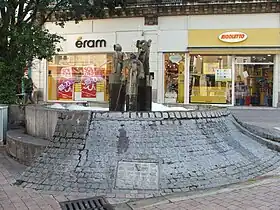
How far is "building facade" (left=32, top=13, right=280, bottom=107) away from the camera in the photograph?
67.4ft

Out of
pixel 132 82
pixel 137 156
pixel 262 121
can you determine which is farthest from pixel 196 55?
pixel 137 156

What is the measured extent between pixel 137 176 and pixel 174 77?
654 inches

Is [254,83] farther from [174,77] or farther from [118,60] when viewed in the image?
[118,60]

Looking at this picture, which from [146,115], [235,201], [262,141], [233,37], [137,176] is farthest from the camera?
[233,37]

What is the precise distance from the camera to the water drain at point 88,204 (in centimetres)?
510

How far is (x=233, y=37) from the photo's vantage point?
Answer: 20719 mm

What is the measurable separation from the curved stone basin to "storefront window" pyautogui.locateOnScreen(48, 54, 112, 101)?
16.5m

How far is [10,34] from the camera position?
12.9 metres

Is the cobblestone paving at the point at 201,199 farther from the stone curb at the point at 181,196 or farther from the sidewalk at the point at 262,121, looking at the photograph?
the sidewalk at the point at 262,121

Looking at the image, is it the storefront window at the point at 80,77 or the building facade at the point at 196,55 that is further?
the storefront window at the point at 80,77

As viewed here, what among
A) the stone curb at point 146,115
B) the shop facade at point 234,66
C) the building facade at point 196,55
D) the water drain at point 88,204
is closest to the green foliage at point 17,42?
the stone curb at point 146,115

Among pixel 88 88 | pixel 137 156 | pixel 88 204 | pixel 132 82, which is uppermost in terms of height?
pixel 132 82

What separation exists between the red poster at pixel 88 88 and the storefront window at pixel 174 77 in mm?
4562

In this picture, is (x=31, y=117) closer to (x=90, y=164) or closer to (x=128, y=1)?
(x=90, y=164)
